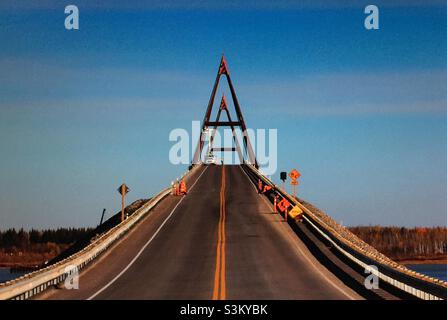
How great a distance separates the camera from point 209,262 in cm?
3278

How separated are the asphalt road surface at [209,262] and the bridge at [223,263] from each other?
4 centimetres

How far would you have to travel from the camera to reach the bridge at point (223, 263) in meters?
24.1

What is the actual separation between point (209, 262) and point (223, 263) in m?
0.66

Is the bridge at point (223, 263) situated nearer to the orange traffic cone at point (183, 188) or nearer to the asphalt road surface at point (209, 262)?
the asphalt road surface at point (209, 262)

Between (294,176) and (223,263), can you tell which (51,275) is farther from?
(294,176)

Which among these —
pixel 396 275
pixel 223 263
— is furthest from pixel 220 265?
pixel 396 275

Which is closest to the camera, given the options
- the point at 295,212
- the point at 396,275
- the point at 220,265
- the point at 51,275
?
the point at 396,275

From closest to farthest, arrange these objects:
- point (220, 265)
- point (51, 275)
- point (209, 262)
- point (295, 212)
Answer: point (51, 275) < point (220, 265) < point (209, 262) < point (295, 212)

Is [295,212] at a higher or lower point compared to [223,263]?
higher

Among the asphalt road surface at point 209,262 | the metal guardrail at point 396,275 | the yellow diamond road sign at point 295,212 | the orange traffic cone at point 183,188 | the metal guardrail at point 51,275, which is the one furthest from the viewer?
the orange traffic cone at point 183,188

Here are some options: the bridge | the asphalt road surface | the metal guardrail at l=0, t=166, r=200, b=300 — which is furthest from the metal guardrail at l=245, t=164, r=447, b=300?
the metal guardrail at l=0, t=166, r=200, b=300

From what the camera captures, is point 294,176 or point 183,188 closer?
point 294,176

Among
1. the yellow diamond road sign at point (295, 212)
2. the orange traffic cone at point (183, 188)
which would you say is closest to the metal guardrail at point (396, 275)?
the yellow diamond road sign at point (295, 212)
